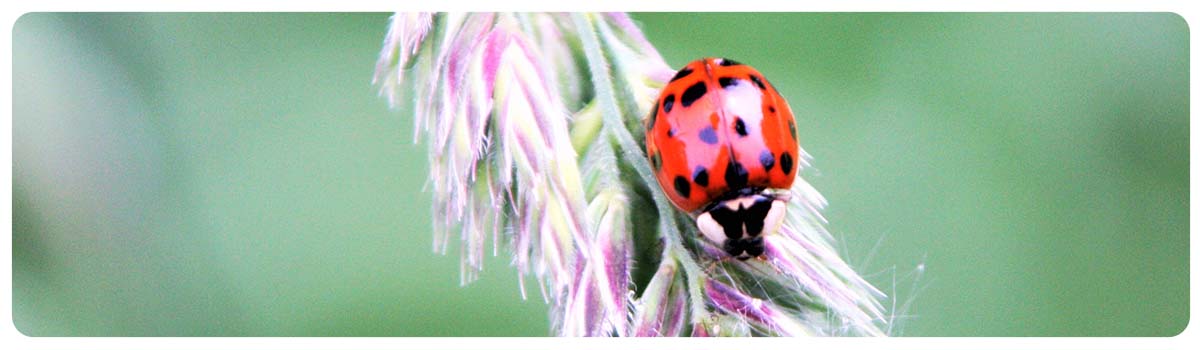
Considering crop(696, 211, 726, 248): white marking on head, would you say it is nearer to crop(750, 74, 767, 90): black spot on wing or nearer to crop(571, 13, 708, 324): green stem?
crop(571, 13, 708, 324): green stem

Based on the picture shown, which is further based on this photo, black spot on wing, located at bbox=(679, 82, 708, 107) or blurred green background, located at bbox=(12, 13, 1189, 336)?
blurred green background, located at bbox=(12, 13, 1189, 336)

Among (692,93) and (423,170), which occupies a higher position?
(692,93)

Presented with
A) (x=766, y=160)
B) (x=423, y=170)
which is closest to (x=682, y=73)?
(x=766, y=160)

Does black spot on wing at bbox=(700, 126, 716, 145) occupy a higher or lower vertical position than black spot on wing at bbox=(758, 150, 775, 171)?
higher

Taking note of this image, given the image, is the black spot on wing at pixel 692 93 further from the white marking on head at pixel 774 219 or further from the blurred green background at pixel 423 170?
the blurred green background at pixel 423 170

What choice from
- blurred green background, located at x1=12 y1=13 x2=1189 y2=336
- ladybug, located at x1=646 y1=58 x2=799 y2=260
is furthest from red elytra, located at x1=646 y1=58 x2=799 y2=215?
blurred green background, located at x1=12 y1=13 x2=1189 y2=336

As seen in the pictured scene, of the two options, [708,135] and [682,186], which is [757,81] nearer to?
[708,135]

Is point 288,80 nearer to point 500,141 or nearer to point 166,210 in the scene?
point 166,210
